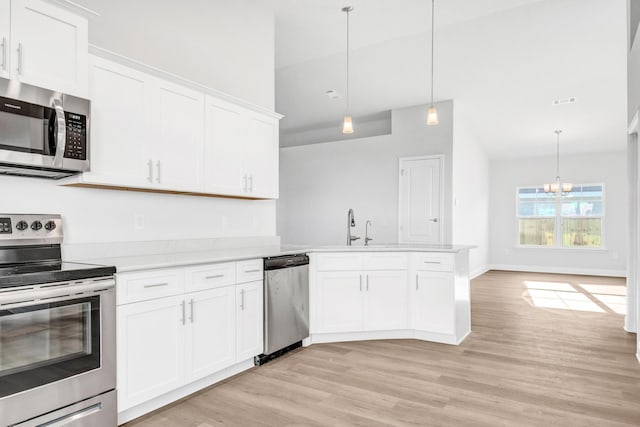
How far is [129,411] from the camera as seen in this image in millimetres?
2324

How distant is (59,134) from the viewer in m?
2.14

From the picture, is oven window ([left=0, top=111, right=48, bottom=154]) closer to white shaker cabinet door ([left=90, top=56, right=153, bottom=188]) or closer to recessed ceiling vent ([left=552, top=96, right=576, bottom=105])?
white shaker cabinet door ([left=90, top=56, right=153, bottom=188])

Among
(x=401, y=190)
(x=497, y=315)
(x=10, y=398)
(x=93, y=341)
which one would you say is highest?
(x=401, y=190)

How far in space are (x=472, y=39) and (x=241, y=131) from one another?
288cm

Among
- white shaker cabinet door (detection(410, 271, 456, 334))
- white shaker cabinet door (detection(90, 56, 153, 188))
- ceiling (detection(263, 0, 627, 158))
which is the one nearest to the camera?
white shaker cabinet door (detection(90, 56, 153, 188))

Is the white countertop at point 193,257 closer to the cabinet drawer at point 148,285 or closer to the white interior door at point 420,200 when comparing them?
the cabinet drawer at point 148,285

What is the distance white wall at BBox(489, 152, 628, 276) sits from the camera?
29.5ft

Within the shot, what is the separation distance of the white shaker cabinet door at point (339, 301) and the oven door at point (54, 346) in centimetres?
200

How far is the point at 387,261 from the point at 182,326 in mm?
2060

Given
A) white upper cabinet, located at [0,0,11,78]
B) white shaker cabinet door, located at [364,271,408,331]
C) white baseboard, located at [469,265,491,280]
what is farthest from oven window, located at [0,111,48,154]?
white baseboard, located at [469,265,491,280]

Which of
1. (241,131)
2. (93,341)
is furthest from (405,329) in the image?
(93,341)

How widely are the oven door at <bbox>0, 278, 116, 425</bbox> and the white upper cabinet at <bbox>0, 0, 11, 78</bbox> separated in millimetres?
1091

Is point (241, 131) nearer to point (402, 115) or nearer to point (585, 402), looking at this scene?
point (585, 402)

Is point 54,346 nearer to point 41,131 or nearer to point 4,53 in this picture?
point 41,131
